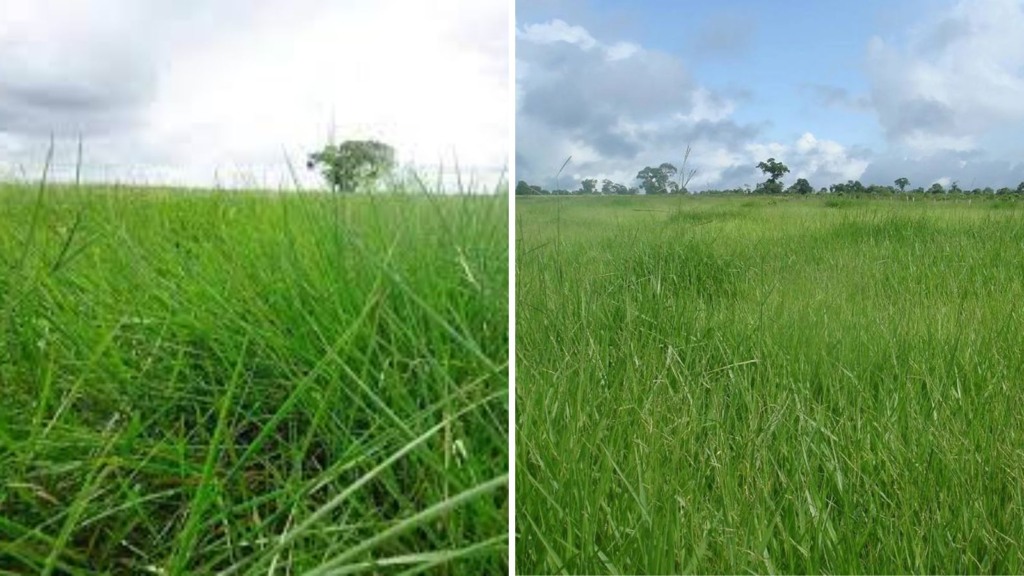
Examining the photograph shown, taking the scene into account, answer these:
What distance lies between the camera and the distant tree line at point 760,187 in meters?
1.16

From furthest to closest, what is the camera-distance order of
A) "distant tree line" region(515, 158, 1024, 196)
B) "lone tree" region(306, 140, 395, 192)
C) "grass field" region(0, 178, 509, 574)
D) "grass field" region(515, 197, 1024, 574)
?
"distant tree line" region(515, 158, 1024, 196), "grass field" region(515, 197, 1024, 574), "lone tree" region(306, 140, 395, 192), "grass field" region(0, 178, 509, 574)

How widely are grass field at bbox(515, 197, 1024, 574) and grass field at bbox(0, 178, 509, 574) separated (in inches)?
9.8

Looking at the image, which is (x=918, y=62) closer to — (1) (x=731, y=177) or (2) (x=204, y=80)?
(1) (x=731, y=177)

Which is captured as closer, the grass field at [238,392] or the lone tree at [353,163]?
the grass field at [238,392]

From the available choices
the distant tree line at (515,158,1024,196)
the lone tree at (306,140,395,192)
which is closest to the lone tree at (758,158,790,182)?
the distant tree line at (515,158,1024,196)

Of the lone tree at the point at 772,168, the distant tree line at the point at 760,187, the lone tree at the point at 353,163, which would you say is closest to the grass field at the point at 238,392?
the lone tree at the point at 353,163

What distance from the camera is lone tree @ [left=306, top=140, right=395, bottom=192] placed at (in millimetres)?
663

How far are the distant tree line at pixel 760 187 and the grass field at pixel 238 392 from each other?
525mm

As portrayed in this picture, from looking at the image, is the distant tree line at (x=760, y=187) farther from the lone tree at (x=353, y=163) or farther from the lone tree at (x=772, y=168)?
the lone tree at (x=353, y=163)

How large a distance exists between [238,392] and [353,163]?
Result: 23 cm

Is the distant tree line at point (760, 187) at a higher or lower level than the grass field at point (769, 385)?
higher

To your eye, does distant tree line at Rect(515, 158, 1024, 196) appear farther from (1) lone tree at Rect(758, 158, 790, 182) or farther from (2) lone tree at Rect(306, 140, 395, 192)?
(2) lone tree at Rect(306, 140, 395, 192)

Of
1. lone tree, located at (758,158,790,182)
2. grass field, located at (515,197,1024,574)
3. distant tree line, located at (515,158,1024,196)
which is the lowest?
grass field, located at (515,197,1024,574)

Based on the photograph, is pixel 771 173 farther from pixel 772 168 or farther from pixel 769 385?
pixel 769 385
